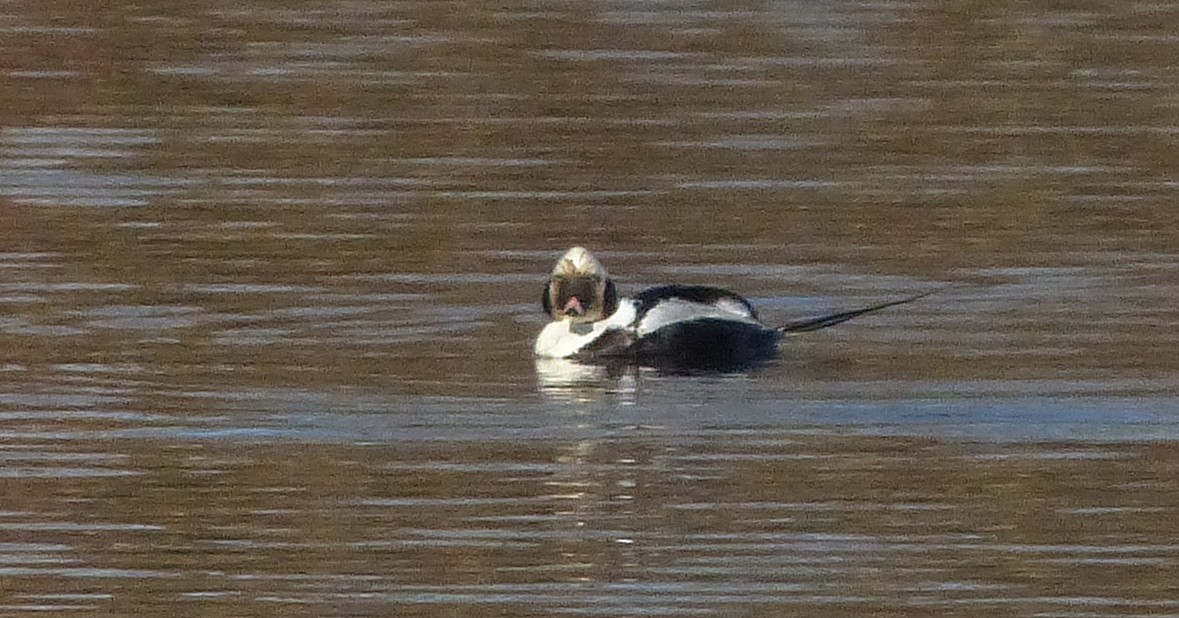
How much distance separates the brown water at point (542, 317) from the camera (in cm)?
944

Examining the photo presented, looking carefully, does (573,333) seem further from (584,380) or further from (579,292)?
(584,380)

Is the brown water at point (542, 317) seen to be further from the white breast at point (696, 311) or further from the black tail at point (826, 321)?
the white breast at point (696, 311)

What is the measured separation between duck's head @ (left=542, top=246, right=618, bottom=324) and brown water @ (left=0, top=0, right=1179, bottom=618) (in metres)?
0.22

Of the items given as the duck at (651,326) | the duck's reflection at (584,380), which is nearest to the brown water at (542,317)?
the duck's reflection at (584,380)

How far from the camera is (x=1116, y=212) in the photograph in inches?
583

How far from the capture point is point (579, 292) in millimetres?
12594

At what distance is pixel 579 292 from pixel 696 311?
0.53m

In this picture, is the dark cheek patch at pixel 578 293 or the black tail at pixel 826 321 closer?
the dark cheek patch at pixel 578 293

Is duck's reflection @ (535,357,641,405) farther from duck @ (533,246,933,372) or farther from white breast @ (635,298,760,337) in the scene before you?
white breast @ (635,298,760,337)

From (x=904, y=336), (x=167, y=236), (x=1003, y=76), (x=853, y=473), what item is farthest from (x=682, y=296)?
(x=1003, y=76)

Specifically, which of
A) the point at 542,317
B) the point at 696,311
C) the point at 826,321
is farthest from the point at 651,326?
the point at 542,317

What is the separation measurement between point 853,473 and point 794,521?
663mm

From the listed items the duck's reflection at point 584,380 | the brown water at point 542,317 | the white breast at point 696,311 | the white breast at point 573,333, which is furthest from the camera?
the white breast at point 573,333

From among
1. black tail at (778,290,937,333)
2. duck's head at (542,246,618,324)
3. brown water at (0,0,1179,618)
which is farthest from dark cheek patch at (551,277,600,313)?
black tail at (778,290,937,333)
